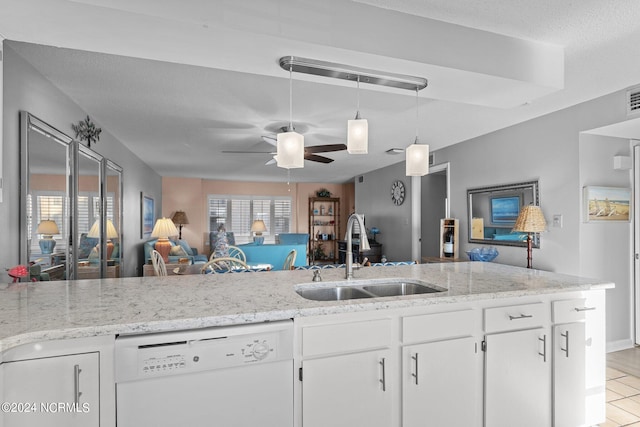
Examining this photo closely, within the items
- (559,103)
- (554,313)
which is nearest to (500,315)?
(554,313)

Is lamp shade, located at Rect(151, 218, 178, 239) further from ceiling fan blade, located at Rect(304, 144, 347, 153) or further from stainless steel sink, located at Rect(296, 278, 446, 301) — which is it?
stainless steel sink, located at Rect(296, 278, 446, 301)

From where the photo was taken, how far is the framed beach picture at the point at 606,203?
10.8ft

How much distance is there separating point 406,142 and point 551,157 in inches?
71.0

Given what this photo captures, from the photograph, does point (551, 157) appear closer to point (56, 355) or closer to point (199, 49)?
point (199, 49)

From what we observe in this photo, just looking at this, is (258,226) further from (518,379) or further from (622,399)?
(518,379)

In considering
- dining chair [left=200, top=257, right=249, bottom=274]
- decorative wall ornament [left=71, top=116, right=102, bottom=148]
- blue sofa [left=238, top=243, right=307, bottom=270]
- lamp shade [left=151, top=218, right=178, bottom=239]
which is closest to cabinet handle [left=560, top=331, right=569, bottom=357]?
dining chair [left=200, top=257, right=249, bottom=274]

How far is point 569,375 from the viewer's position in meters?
1.92

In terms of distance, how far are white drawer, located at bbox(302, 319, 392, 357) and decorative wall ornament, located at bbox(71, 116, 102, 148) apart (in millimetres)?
3051

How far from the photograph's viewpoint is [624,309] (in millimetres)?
3506

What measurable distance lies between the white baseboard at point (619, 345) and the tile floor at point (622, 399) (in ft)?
1.34

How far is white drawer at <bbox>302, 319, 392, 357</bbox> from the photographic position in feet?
4.76

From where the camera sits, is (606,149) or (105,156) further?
(105,156)

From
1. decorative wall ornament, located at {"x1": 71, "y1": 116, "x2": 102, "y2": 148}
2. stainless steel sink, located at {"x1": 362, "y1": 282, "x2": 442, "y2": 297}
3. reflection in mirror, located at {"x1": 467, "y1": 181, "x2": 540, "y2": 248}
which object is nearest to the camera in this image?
stainless steel sink, located at {"x1": 362, "y1": 282, "x2": 442, "y2": 297}

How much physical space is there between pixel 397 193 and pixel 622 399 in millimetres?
4667
